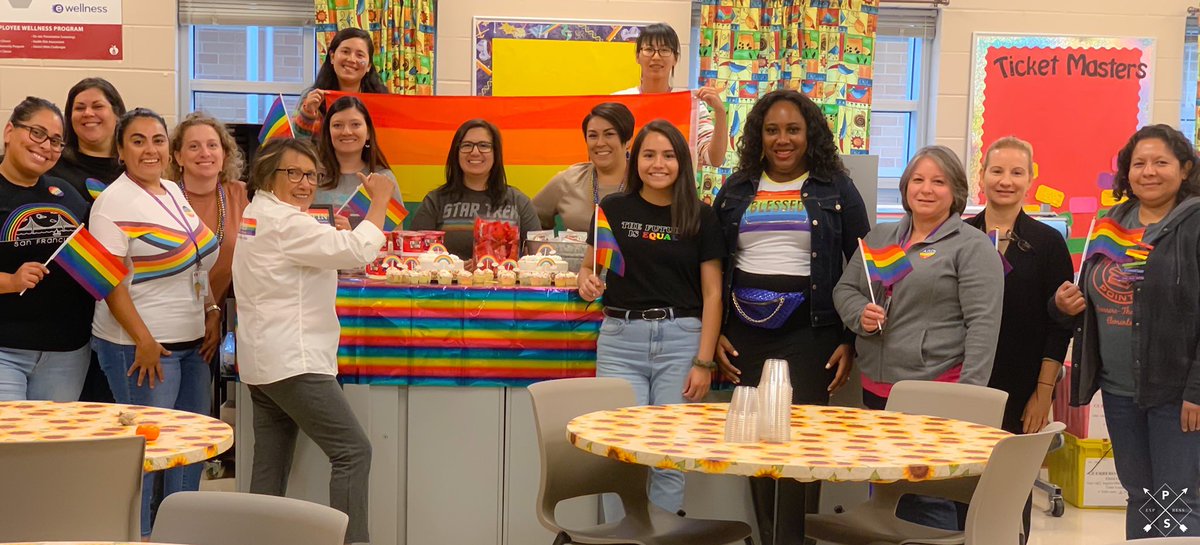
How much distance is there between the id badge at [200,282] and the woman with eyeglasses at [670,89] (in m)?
2.05

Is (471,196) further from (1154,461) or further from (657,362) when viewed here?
(1154,461)

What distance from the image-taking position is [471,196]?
4453 millimetres

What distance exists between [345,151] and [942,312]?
2365mm

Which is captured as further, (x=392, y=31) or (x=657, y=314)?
(x=392, y=31)

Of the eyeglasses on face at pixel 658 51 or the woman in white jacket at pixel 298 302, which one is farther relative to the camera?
the eyeglasses on face at pixel 658 51

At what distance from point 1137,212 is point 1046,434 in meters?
1.49

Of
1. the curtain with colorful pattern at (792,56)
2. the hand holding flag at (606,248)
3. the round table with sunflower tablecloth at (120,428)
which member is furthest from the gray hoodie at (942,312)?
the curtain with colorful pattern at (792,56)

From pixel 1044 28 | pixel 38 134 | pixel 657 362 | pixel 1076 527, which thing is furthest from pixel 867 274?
pixel 1044 28

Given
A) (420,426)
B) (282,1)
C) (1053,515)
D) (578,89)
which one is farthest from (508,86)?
(1053,515)

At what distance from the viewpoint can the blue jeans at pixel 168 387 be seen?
12.1ft

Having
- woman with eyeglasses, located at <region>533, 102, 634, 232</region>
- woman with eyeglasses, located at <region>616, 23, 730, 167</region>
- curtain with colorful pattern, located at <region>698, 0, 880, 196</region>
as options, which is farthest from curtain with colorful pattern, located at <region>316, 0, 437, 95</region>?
woman with eyeglasses, located at <region>533, 102, 634, 232</region>

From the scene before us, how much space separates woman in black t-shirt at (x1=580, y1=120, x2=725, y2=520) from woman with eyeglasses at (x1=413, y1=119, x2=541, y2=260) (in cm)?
84

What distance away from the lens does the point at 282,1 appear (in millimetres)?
6867

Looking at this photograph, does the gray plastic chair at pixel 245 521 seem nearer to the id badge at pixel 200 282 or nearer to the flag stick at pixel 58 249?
the flag stick at pixel 58 249
